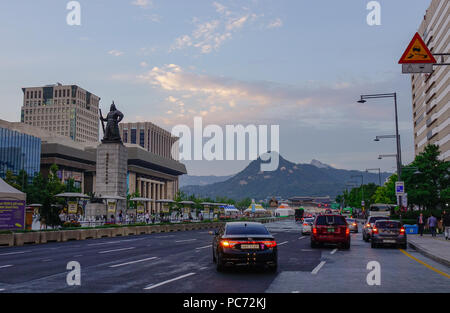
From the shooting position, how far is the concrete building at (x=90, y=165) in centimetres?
12250

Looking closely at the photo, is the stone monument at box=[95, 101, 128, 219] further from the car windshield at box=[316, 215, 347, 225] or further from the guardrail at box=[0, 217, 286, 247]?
the car windshield at box=[316, 215, 347, 225]

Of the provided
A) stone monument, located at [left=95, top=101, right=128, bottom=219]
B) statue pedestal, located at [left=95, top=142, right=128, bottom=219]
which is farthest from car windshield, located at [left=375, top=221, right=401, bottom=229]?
statue pedestal, located at [left=95, top=142, right=128, bottom=219]

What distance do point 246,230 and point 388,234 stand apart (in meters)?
12.7

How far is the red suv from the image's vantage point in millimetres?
22734

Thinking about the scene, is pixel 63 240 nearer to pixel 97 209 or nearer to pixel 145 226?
pixel 145 226

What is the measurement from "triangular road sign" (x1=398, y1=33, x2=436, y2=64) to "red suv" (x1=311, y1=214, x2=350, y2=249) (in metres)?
11.8

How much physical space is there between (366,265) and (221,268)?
5.14 m

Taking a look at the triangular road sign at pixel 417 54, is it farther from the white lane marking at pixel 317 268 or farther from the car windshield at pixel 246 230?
the white lane marking at pixel 317 268

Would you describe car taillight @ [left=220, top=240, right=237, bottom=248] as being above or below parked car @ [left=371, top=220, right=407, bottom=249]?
above

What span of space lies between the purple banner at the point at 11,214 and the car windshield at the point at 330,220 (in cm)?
1854

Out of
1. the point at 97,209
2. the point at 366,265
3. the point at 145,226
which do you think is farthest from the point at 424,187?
the point at 366,265

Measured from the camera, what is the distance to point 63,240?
31031mm

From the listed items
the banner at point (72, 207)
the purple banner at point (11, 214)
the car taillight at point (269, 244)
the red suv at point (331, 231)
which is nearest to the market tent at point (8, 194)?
the purple banner at point (11, 214)
